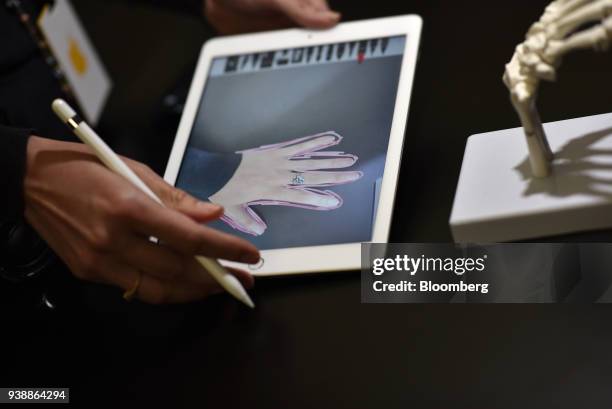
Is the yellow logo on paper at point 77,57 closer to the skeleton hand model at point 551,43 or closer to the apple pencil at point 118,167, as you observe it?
the apple pencil at point 118,167

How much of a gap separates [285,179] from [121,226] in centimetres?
19

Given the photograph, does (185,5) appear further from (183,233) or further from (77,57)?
(183,233)

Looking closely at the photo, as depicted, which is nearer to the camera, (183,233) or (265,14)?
(183,233)

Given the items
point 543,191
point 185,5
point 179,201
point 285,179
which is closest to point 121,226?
point 179,201

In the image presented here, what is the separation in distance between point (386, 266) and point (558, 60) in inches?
9.3

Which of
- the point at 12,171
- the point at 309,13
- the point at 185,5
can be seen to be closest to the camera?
the point at 12,171

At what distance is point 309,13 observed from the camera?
957mm

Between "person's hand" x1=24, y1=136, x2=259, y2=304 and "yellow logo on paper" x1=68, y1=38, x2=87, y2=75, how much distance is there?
0.46m

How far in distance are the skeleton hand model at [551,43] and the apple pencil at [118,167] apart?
0.30 metres

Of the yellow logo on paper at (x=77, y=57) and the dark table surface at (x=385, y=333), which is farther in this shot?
the yellow logo on paper at (x=77, y=57)

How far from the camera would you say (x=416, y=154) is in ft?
2.75

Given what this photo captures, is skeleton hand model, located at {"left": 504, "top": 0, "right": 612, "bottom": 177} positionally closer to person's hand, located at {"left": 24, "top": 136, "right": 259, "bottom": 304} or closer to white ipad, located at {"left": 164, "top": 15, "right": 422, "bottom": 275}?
white ipad, located at {"left": 164, "top": 15, "right": 422, "bottom": 275}

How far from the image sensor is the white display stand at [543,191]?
66 cm

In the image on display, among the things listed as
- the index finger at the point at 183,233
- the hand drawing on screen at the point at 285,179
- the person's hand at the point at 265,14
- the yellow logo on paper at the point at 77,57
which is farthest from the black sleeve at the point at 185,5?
the index finger at the point at 183,233
